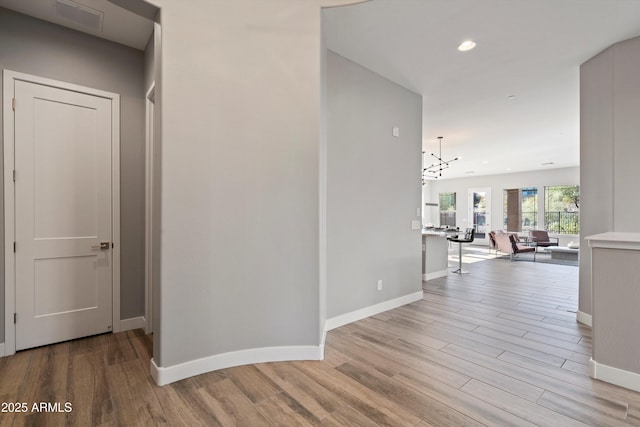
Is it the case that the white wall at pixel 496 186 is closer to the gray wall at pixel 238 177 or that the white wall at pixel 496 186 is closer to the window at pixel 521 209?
the window at pixel 521 209

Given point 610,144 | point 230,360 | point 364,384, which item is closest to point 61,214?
point 230,360

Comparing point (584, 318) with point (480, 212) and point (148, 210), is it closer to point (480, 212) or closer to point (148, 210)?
point (148, 210)

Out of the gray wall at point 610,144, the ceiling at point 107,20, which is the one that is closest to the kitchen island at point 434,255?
the gray wall at point 610,144

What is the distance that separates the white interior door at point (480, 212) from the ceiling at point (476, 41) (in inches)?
301

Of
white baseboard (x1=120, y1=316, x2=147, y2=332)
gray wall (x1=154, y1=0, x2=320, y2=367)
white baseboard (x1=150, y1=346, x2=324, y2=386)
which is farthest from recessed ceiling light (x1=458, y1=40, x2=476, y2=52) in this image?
white baseboard (x1=120, y1=316, x2=147, y2=332)

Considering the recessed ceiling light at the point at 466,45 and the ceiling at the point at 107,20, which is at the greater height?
the recessed ceiling light at the point at 466,45

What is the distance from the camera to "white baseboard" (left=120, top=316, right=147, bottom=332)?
3154 mm

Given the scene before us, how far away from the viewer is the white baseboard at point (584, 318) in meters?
3.36

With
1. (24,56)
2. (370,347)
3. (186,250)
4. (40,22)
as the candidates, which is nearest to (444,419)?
(370,347)

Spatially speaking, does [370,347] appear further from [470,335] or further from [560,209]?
[560,209]

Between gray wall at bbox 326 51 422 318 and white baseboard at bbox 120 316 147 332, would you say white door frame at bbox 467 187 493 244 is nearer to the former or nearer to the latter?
gray wall at bbox 326 51 422 318

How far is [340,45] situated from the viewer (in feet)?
10.6

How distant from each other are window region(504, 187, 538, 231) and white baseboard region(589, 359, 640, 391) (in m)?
10.9

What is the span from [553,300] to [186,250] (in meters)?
5.04
